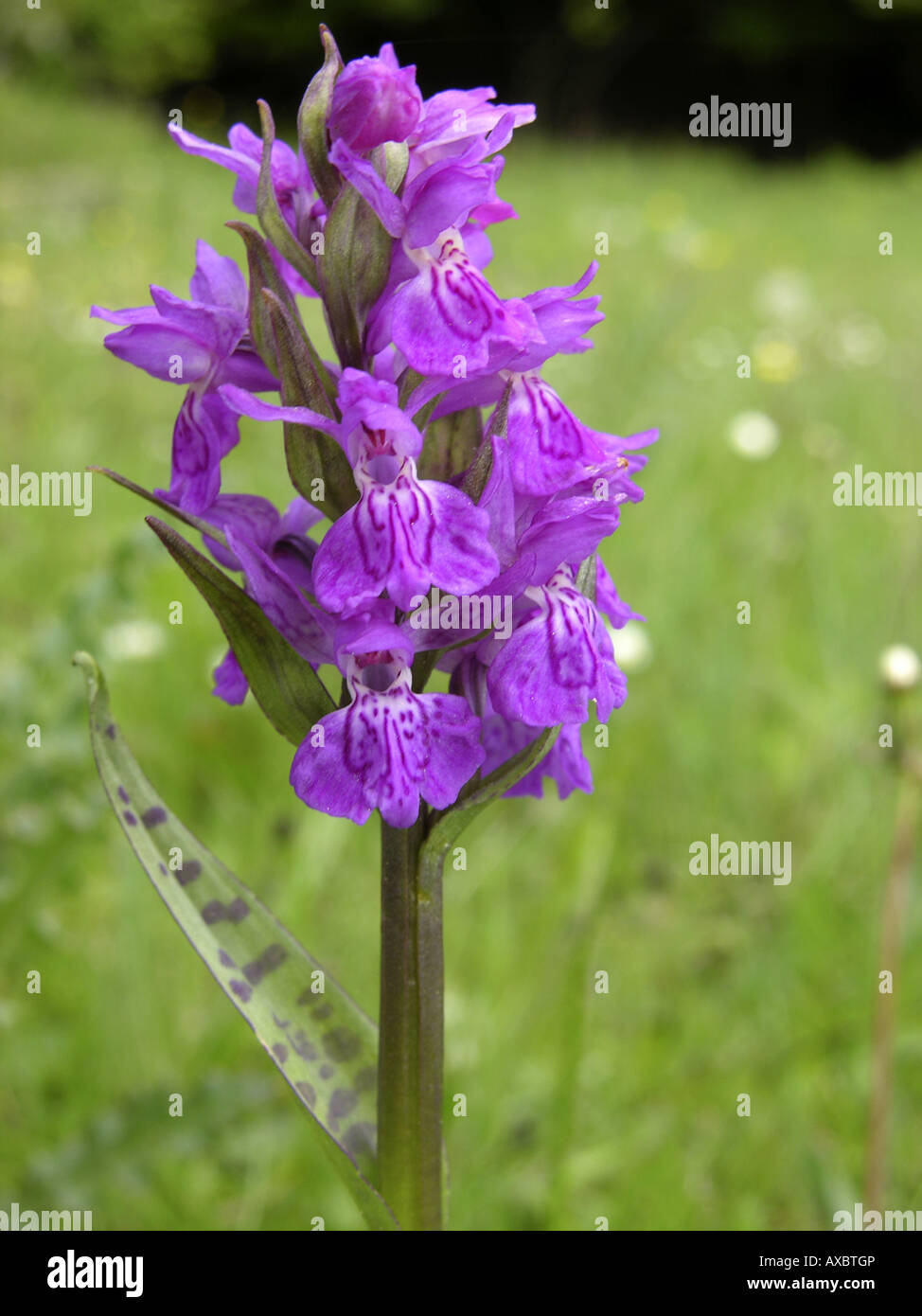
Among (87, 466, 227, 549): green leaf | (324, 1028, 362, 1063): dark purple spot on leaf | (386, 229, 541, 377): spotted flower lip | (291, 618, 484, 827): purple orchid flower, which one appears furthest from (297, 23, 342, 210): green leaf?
(324, 1028, 362, 1063): dark purple spot on leaf

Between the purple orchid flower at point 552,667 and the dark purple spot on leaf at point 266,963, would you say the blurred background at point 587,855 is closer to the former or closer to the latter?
the dark purple spot on leaf at point 266,963

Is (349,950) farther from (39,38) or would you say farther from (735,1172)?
(39,38)

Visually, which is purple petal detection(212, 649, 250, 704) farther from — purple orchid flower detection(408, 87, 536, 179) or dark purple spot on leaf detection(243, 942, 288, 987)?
purple orchid flower detection(408, 87, 536, 179)

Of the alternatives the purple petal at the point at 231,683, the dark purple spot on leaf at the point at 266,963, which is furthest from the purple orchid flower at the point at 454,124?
the dark purple spot on leaf at the point at 266,963

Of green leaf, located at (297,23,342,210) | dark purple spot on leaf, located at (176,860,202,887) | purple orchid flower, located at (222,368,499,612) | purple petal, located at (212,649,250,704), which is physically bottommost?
dark purple spot on leaf, located at (176,860,202,887)

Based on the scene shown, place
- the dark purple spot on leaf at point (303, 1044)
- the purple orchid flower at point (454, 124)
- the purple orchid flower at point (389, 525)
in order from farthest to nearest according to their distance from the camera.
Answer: the dark purple spot on leaf at point (303, 1044) → the purple orchid flower at point (454, 124) → the purple orchid flower at point (389, 525)

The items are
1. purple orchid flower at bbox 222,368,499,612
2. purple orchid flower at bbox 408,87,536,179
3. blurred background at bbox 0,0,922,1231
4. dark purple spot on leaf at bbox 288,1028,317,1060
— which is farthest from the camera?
blurred background at bbox 0,0,922,1231
